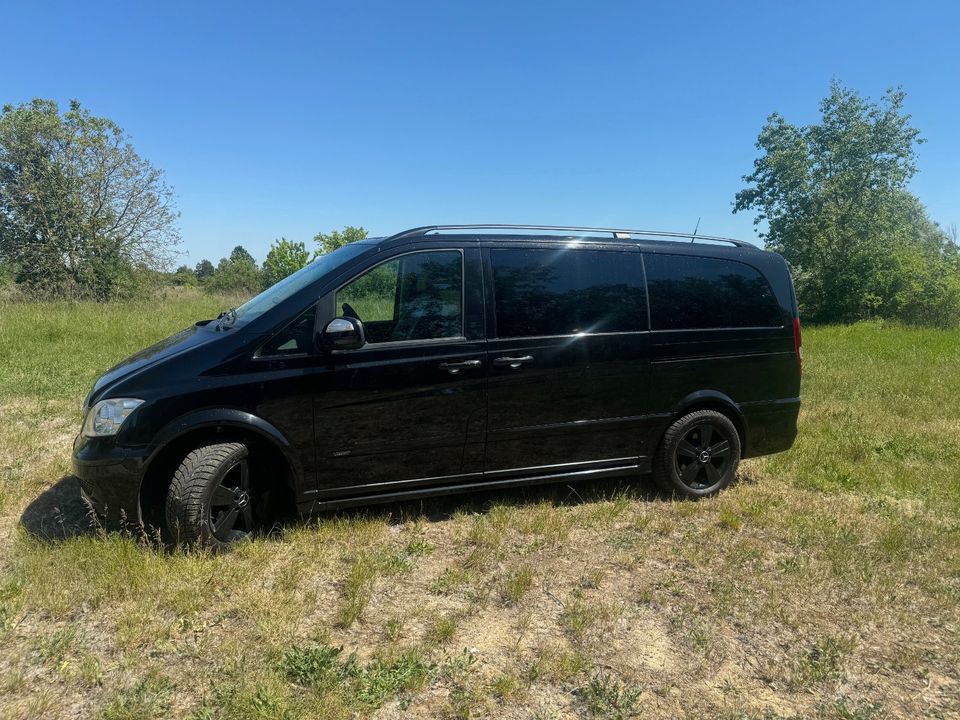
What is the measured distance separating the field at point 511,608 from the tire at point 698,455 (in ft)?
0.61

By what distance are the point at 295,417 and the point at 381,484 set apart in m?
0.72

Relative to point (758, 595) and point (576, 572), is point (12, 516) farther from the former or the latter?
point (758, 595)

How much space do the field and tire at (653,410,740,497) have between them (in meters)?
0.19

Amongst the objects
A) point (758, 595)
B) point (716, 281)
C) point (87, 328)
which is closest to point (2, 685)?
point (758, 595)

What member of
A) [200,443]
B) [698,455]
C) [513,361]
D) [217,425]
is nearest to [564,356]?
[513,361]

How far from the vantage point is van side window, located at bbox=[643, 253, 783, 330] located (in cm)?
436

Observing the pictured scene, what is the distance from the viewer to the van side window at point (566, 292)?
13.0 feet

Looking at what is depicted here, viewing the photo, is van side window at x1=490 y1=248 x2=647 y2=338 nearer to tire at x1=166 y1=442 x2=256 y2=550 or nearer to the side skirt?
the side skirt

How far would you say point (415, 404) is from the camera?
3.69 m

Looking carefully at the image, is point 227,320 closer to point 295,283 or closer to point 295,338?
point 295,283

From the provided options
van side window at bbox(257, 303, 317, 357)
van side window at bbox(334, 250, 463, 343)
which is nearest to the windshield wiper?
Answer: van side window at bbox(257, 303, 317, 357)

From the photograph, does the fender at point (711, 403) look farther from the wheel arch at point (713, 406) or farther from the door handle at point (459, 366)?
the door handle at point (459, 366)

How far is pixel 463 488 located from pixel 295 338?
1497 mm

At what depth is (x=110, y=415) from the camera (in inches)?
129
